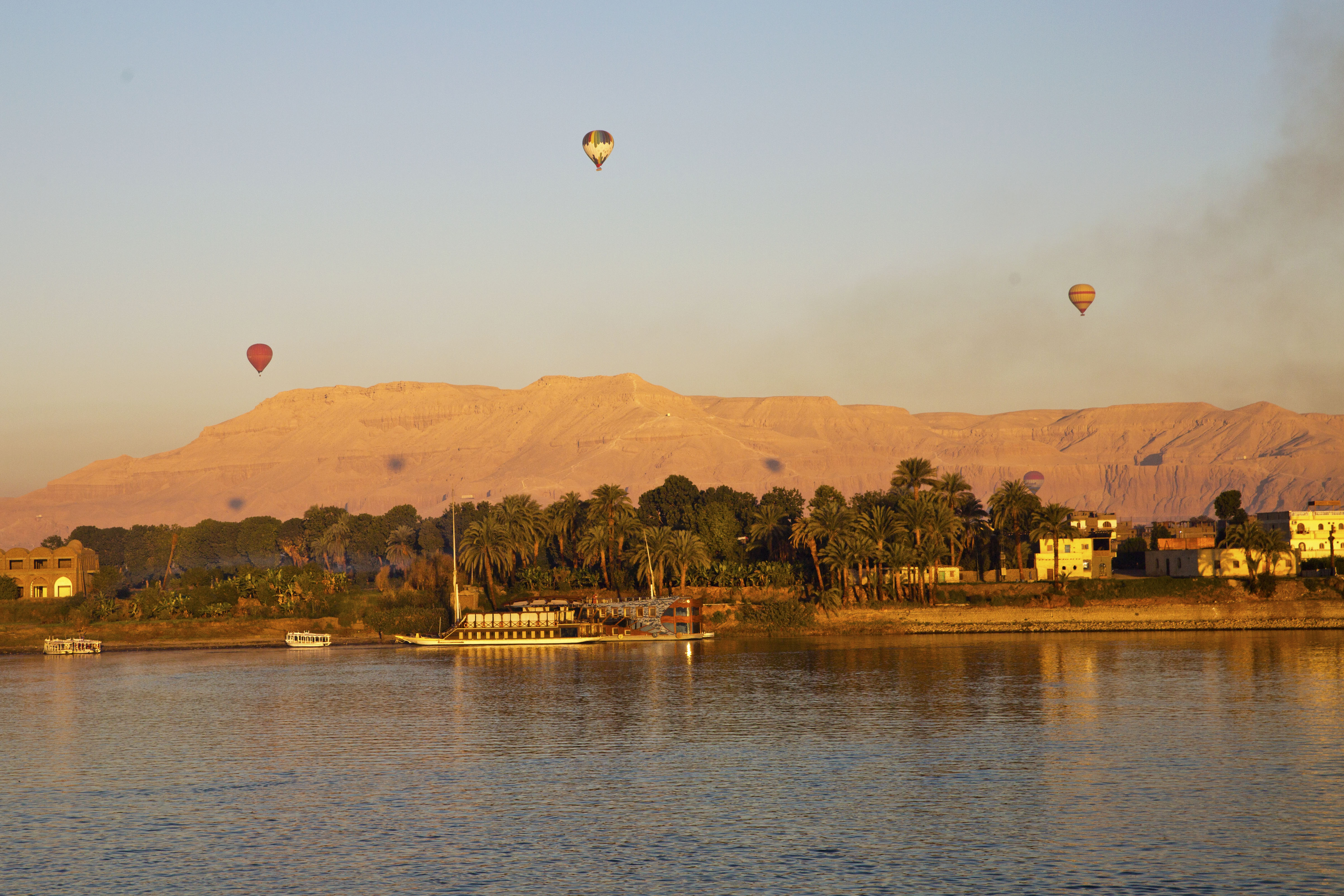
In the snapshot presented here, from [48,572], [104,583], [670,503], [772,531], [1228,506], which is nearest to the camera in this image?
[772,531]

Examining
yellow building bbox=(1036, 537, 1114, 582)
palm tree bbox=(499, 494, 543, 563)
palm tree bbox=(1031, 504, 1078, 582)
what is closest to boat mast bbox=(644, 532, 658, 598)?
palm tree bbox=(499, 494, 543, 563)

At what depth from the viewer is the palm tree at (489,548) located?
5664 inches

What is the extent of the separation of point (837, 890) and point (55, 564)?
159 m

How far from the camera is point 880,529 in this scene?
134500 mm

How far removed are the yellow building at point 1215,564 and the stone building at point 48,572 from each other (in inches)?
5119

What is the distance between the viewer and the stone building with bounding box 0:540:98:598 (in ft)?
551

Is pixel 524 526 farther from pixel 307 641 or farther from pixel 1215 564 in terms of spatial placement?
pixel 1215 564

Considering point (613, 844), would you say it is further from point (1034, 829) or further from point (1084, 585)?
point (1084, 585)

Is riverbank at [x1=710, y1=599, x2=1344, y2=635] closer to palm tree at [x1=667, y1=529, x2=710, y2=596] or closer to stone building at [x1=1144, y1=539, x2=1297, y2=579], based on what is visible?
stone building at [x1=1144, y1=539, x2=1297, y2=579]

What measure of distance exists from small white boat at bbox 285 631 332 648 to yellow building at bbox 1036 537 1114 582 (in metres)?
77.8

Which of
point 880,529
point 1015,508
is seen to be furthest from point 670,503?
point 1015,508

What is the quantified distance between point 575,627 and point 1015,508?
4807cm

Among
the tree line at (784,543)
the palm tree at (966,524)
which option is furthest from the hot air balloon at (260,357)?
the palm tree at (966,524)

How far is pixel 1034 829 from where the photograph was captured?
4553cm
